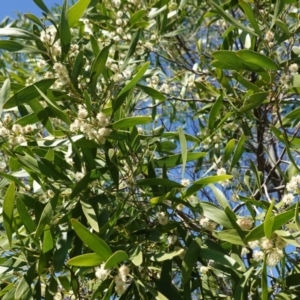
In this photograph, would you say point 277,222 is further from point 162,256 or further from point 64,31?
point 64,31

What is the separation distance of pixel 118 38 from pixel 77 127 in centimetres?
118

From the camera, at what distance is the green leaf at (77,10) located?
1583 millimetres

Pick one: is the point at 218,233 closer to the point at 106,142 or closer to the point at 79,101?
the point at 106,142

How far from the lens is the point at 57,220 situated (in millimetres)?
1643

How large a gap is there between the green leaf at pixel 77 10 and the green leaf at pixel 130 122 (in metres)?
0.34

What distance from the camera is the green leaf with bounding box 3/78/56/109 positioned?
5.12ft

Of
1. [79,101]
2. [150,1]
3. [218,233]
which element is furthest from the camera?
[150,1]

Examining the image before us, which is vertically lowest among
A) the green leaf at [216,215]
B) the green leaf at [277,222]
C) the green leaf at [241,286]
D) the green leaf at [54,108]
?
the green leaf at [241,286]

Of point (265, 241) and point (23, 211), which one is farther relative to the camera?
point (23, 211)

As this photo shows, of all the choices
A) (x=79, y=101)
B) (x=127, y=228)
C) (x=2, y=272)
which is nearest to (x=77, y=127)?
(x=79, y=101)

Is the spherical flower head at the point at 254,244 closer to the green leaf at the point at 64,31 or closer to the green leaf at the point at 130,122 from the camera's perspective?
the green leaf at the point at 130,122

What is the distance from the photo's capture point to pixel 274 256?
1.43 metres

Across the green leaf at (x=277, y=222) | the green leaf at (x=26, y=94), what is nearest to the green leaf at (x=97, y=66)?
the green leaf at (x=26, y=94)

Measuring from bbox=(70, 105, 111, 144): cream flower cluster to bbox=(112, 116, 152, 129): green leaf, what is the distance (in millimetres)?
31
